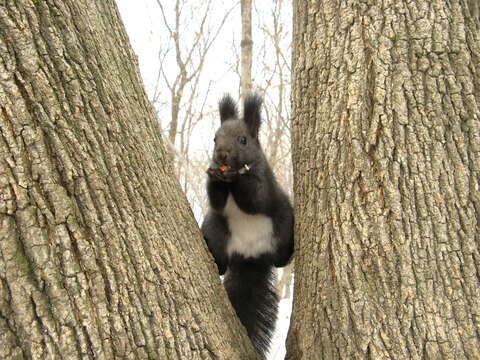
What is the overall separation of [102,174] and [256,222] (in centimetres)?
166

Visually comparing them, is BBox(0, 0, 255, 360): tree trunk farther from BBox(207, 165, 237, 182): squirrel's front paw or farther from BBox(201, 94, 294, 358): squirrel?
BBox(201, 94, 294, 358): squirrel

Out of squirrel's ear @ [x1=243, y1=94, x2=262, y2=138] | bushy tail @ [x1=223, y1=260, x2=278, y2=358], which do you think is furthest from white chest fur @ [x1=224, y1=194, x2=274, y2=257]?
squirrel's ear @ [x1=243, y1=94, x2=262, y2=138]

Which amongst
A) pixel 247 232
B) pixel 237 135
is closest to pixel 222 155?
pixel 237 135

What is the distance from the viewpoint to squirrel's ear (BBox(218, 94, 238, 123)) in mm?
3086

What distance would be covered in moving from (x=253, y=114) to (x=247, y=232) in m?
0.82

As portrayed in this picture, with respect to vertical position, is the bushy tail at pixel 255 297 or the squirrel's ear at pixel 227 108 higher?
the squirrel's ear at pixel 227 108

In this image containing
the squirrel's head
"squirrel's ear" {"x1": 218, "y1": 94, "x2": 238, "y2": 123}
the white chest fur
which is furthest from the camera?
"squirrel's ear" {"x1": 218, "y1": 94, "x2": 238, "y2": 123}

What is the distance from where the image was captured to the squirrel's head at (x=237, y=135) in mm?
2686

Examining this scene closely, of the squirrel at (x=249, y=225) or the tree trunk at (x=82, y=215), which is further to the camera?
the squirrel at (x=249, y=225)

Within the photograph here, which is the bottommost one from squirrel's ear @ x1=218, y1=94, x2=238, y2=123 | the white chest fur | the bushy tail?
the bushy tail

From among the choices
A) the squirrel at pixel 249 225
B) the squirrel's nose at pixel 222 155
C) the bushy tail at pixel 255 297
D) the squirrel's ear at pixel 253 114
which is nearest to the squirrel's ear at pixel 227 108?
the squirrel at pixel 249 225

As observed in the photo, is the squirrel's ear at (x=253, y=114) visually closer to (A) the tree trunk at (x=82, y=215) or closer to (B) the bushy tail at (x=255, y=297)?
(B) the bushy tail at (x=255, y=297)

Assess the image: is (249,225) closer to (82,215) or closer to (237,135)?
(237,135)

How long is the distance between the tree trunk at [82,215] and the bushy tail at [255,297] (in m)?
1.17
